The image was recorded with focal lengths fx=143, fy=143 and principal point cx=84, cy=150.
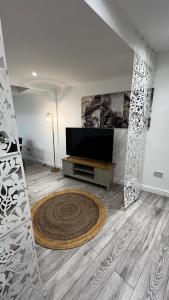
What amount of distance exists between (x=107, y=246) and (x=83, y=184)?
5.29 feet

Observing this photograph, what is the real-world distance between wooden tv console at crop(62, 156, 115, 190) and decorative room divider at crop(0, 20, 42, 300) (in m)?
2.11

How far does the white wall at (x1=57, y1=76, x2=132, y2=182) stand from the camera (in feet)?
9.76

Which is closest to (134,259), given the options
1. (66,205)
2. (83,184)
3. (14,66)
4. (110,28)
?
(66,205)

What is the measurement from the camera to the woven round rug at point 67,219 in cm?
180

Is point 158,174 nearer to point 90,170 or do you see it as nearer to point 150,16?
point 90,170

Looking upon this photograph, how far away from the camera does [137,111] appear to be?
2193 mm

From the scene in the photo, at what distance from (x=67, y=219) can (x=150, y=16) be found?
107 inches

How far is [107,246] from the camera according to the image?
170cm

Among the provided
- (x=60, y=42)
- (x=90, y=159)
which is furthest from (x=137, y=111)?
(x=90, y=159)

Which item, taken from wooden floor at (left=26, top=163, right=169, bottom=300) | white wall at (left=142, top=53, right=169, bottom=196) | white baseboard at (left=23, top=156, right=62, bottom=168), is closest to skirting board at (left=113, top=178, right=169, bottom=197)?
white wall at (left=142, top=53, right=169, bottom=196)

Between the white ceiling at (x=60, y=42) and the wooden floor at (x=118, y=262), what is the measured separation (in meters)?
2.35

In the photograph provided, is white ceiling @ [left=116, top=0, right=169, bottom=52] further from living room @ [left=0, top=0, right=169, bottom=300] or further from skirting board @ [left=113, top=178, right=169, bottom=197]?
skirting board @ [left=113, top=178, right=169, bottom=197]

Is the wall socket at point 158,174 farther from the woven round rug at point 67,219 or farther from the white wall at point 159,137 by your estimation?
the woven round rug at point 67,219

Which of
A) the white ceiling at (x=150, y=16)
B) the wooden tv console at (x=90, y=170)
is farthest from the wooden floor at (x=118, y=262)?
the white ceiling at (x=150, y=16)
